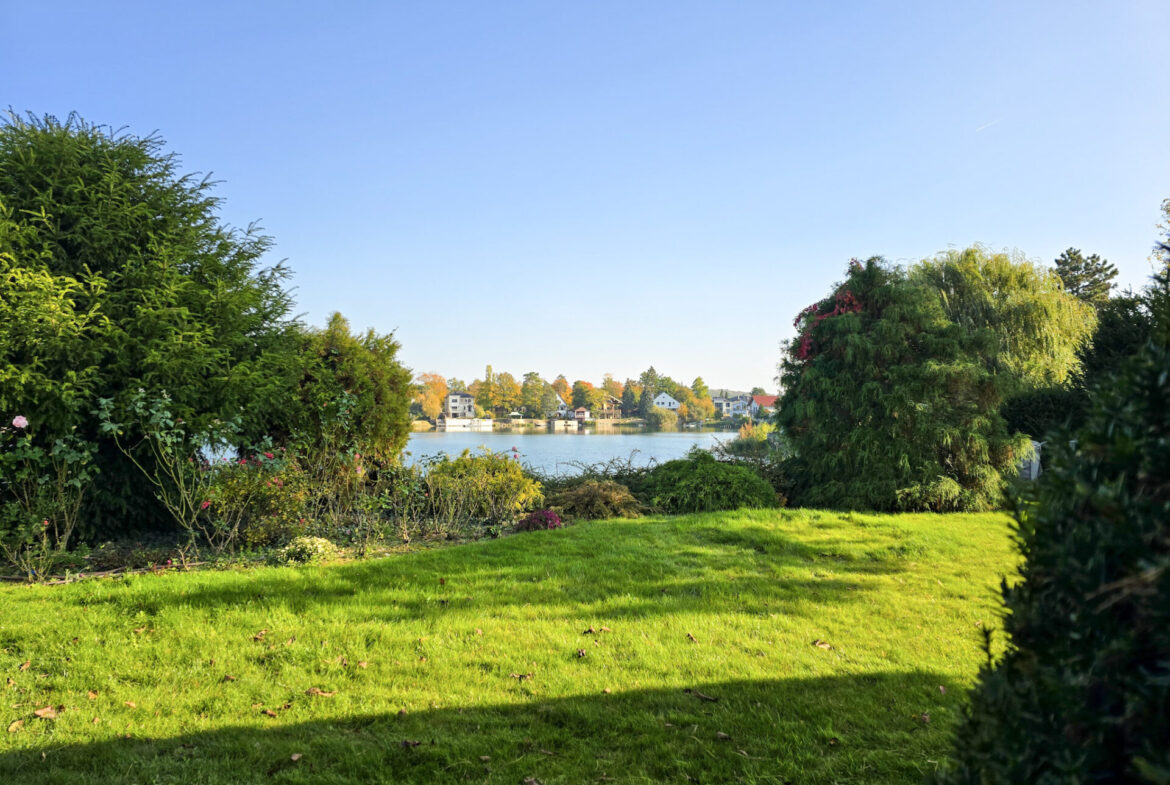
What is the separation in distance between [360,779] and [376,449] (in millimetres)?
7555

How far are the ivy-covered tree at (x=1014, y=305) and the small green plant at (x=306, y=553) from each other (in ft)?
43.9

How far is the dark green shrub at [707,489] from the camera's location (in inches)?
423

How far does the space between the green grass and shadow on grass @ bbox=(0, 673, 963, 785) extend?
1 centimetres

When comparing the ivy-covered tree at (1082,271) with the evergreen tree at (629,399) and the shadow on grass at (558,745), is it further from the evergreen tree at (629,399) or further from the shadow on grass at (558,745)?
the shadow on grass at (558,745)

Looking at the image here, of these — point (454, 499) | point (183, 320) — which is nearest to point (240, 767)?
→ point (183, 320)

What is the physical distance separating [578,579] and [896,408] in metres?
7.17

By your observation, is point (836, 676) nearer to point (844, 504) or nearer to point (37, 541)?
point (844, 504)

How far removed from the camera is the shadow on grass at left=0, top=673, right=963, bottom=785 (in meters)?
3.06

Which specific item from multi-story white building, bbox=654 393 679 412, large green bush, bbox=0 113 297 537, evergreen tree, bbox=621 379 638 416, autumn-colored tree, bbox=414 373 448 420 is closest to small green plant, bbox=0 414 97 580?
large green bush, bbox=0 113 297 537

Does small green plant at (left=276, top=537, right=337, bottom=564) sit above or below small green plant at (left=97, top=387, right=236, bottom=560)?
below

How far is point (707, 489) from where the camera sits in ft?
35.9

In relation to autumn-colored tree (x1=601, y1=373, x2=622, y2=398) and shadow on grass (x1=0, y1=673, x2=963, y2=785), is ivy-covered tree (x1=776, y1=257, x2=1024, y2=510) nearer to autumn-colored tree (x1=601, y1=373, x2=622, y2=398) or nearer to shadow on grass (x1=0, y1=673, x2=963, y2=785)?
shadow on grass (x1=0, y1=673, x2=963, y2=785)

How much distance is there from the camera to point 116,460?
25.0 feet

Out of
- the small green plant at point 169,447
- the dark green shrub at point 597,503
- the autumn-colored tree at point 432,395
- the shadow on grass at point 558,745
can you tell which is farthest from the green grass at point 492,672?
the autumn-colored tree at point 432,395
